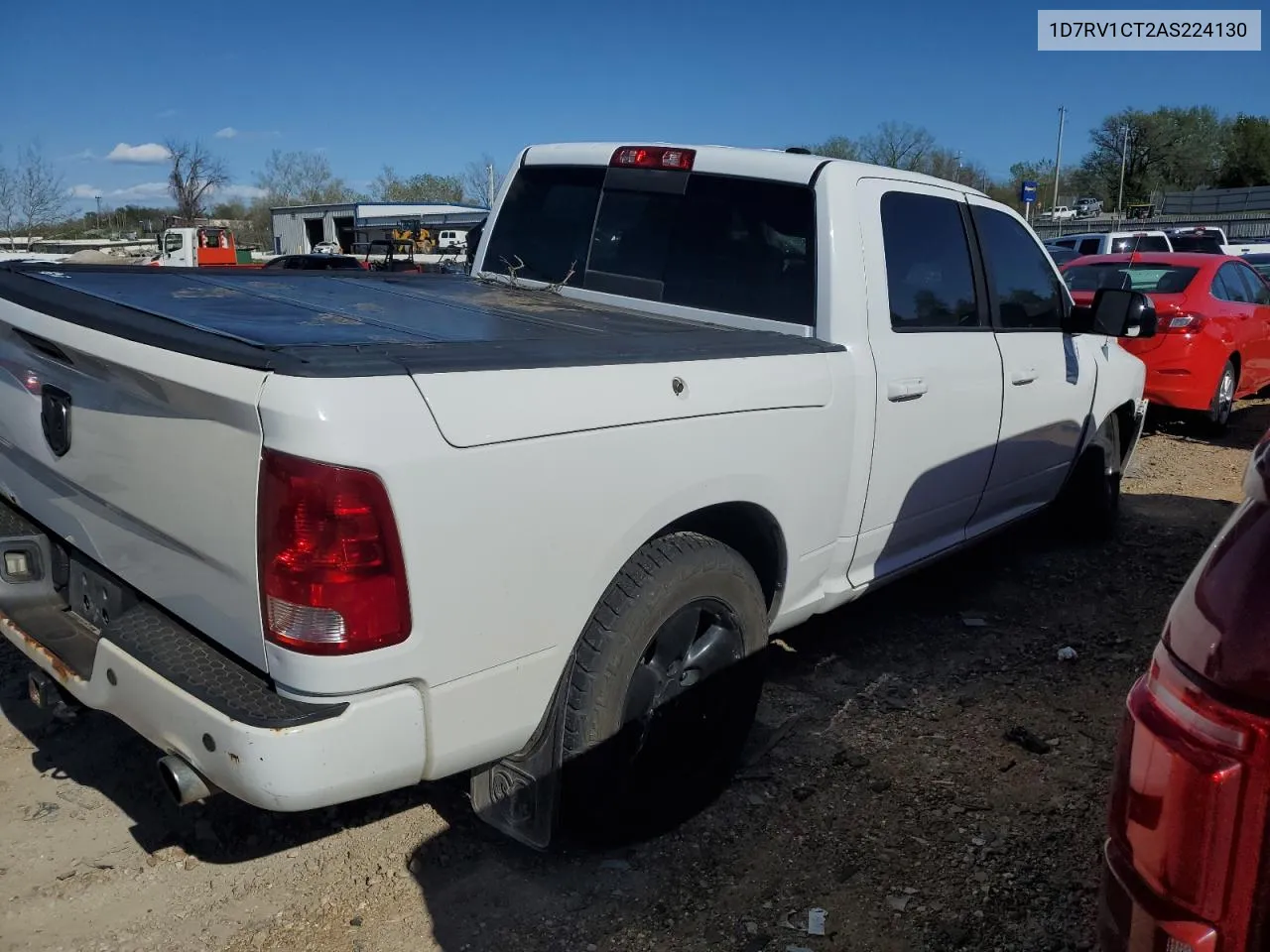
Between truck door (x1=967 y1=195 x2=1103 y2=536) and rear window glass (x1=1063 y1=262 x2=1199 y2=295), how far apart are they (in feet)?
13.2

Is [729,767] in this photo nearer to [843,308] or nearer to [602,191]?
[843,308]

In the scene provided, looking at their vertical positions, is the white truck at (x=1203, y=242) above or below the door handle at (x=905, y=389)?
above

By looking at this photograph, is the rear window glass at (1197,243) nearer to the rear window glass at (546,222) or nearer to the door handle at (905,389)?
the rear window glass at (546,222)

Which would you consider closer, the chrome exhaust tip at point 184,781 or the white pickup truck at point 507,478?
the white pickup truck at point 507,478

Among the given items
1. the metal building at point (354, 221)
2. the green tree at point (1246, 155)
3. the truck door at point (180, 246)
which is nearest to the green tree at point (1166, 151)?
the green tree at point (1246, 155)

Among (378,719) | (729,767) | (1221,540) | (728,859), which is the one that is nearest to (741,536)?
(729,767)

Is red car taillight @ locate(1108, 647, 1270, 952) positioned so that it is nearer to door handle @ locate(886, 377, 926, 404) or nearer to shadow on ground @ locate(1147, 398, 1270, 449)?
door handle @ locate(886, 377, 926, 404)

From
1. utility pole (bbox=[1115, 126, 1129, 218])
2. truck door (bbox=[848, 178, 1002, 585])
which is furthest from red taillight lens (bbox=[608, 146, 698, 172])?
utility pole (bbox=[1115, 126, 1129, 218])

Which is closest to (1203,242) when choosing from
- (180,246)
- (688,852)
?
(688,852)

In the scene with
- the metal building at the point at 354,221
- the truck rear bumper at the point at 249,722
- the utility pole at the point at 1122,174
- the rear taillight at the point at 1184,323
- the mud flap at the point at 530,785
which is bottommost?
the mud flap at the point at 530,785

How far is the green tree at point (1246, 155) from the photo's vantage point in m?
60.2

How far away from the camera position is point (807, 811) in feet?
10.6

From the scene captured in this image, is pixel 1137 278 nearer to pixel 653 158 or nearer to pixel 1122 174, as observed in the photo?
pixel 653 158

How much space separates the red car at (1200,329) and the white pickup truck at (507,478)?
17.5ft
